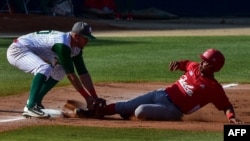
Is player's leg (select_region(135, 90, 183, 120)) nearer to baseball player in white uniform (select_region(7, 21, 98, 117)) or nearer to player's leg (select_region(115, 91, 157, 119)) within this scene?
player's leg (select_region(115, 91, 157, 119))

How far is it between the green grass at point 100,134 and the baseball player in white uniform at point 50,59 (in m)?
0.84

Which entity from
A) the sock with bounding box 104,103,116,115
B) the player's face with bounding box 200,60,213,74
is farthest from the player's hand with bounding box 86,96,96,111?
the player's face with bounding box 200,60,213,74

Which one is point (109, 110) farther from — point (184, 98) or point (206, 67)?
point (206, 67)

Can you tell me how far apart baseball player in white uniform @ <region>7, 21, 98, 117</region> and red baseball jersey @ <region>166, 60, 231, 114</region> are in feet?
3.43

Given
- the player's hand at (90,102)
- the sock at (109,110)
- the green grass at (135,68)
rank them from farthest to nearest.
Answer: the sock at (109,110) → the player's hand at (90,102) → the green grass at (135,68)

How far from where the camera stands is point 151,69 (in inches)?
707

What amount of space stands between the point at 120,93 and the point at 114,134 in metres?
4.43

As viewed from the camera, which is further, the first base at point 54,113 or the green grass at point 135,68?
the first base at point 54,113

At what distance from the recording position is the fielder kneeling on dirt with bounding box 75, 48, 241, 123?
10701 millimetres

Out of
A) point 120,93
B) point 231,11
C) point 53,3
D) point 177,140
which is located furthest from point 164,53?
point 231,11

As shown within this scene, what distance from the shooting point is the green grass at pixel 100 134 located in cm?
943

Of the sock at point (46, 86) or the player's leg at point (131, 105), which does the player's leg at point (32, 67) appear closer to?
the sock at point (46, 86)

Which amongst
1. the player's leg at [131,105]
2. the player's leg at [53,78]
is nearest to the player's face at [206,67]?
the player's leg at [131,105]

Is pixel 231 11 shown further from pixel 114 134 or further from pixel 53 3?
pixel 114 134
